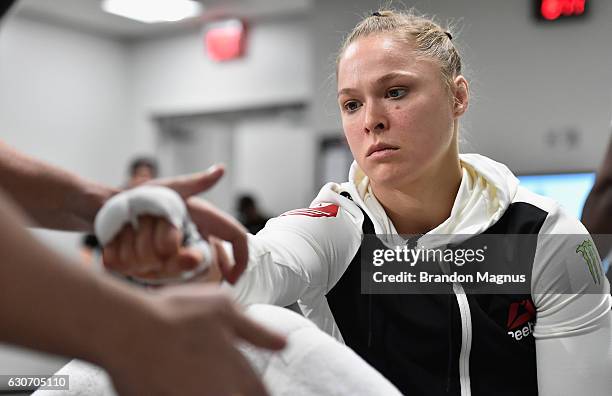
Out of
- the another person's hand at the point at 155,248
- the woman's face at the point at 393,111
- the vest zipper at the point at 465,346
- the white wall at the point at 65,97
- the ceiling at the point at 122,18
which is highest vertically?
the ceiling at the point at 122,18

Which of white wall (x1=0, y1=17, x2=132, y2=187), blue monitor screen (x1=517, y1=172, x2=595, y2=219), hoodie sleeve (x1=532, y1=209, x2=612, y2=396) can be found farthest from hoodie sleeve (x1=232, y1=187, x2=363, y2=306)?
white wall (x1=0, y1=17, x2=132, y2=187)

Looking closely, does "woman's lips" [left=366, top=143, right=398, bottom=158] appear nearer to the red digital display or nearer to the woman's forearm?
the woman's forearm

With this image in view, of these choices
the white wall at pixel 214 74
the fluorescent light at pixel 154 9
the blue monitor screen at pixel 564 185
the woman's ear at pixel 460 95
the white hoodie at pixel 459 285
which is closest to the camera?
the white hoodie at pixel 459 285

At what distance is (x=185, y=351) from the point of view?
60 cm

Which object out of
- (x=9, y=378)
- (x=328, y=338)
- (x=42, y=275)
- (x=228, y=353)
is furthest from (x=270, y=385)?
(x=9, y=378)

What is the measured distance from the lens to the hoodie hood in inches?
52.6

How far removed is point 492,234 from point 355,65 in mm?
388

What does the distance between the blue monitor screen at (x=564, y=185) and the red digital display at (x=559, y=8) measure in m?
0.78

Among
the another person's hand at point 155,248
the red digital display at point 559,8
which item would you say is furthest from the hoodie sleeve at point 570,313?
the red digital display at point 559,8

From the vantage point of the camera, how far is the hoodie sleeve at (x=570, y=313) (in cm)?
121

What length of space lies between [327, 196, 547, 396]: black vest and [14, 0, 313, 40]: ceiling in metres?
4.73

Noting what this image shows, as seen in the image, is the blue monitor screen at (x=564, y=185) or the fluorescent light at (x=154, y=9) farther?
the fluorescent light at (x=154, y=9)

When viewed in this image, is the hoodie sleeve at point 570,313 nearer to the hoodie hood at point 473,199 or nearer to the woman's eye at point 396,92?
the hoodie hood at point 473,199

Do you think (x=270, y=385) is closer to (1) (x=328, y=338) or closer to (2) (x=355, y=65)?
(1) (x=328, y=338)
